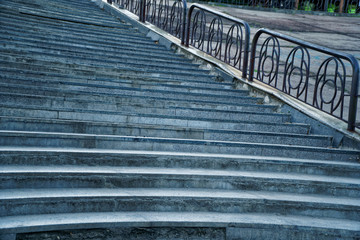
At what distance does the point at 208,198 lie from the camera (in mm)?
4391

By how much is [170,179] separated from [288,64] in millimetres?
5936

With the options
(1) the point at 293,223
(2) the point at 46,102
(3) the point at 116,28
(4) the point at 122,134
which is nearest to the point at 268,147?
(1) the point at 293,223

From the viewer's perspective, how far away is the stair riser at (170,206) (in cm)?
386

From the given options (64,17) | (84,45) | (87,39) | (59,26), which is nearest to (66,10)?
(64,17)

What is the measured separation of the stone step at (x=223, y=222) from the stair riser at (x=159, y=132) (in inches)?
53.4

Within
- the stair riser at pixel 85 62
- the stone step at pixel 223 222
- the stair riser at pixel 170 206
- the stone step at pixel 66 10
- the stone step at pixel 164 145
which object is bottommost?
the stone step at pixel 223 222

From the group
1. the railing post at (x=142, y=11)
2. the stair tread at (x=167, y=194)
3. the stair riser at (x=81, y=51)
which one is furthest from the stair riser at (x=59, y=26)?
the stair tread at (x=167, y=194)

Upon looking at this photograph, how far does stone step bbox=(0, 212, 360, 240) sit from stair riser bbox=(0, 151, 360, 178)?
73cm

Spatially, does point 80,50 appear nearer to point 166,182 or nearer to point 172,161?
point 172,161

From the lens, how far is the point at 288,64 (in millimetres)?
9703

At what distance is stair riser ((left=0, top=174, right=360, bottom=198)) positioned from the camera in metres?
4.14

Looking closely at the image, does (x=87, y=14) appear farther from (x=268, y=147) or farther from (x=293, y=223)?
A: (x=293, y=223)

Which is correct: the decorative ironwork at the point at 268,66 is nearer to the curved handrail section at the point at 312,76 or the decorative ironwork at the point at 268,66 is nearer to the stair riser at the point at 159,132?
the curved handrail section at the point at 312,76

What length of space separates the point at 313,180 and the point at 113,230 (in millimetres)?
2307
